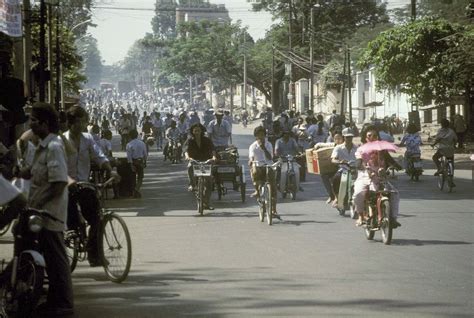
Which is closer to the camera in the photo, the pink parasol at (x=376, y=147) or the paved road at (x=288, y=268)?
the paved road at (x=288, y=268)

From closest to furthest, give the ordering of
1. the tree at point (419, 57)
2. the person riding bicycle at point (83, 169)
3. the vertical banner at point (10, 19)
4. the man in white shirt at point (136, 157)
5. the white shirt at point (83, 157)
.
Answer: the person riding bicycle at point (83, 169) < the white shirt at point (83, 157) < the vertical banner at point (10, 19) < the man in white shirt at point (136, 157) < the tree at point (419, 57)

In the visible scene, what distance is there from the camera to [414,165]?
26500 mm

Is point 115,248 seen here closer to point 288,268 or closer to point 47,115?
point 288,268

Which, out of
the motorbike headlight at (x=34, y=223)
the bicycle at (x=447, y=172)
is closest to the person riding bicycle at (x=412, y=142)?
the bicycle at (x=447, y=172)

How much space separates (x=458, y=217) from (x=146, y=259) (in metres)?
6.96

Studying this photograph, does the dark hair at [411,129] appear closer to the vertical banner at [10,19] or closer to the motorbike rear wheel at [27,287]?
the vertical banner at [10,19]

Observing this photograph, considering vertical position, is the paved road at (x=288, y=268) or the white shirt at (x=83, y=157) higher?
the white shirt at (x=83, y=157)

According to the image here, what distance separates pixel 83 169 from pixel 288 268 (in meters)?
2.56

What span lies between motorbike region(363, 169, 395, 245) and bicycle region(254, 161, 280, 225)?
92.7 inches

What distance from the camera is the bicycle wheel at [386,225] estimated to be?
44.1 ft

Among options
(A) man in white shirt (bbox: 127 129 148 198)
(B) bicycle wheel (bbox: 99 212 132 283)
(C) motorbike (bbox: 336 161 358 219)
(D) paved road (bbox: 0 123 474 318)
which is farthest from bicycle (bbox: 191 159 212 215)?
(B) bicycle wheel (bbox: 99 212 132 283)

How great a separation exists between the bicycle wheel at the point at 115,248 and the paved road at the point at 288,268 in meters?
0.15

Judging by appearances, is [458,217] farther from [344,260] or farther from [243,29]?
[243,29]

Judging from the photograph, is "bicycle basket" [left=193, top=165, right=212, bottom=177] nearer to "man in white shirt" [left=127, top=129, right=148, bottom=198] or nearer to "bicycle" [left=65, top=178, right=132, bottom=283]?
"man in white shirt" [left=127, top=129, right=148, bottom=198]
